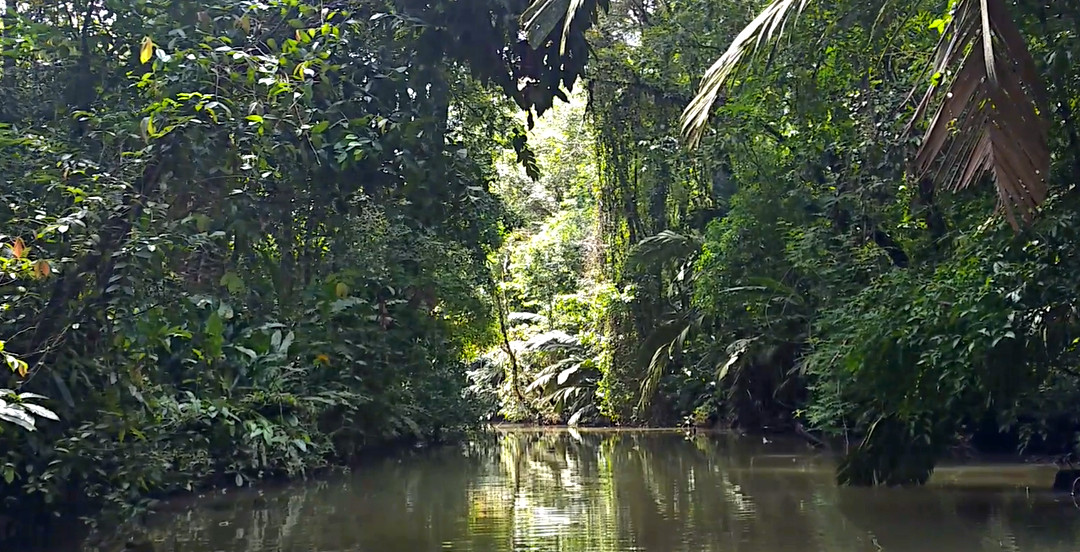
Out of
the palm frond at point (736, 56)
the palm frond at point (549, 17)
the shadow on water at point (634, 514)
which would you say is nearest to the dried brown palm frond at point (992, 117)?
the palm frond at point (736, 56)

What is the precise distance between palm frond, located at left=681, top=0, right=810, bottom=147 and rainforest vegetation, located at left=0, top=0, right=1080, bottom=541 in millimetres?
22

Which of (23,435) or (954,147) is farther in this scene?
(23,435)

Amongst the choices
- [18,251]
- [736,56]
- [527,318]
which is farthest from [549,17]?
[527,318]

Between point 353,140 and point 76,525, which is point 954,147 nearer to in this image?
point 353,140

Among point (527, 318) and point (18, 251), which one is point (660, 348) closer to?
point (527, 318)

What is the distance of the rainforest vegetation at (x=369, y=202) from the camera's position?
638 cm

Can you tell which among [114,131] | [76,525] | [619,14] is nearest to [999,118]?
[114,131]

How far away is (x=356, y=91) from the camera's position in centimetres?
723

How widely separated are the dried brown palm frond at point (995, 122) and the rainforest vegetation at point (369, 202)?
1 centimetres

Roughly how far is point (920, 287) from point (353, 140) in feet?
16.6

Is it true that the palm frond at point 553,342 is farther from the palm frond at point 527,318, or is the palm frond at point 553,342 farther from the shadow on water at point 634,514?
the shadow on water at point 634,514

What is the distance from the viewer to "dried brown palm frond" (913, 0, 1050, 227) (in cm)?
465

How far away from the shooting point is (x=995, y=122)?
4.75m

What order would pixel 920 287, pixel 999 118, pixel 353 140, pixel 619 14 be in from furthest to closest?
pixel 619 14
pixel 920 287
pixel 353 140
pixel 999 118
